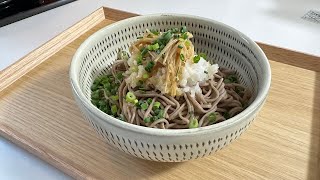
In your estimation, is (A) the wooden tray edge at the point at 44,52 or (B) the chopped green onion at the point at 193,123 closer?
(B) the chopped green onion at the point at 193,123

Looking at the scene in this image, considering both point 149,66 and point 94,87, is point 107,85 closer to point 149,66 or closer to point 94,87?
point 94,87

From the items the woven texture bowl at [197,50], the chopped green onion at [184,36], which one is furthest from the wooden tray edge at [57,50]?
the chopped green onion at [184,36]

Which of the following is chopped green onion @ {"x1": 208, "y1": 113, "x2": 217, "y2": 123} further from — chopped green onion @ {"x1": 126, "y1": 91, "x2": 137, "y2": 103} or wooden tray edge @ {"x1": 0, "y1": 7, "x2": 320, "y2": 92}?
wooden tray edge @ {"x1": 0, "y1": 7, "x2": 320, "y2": 92}

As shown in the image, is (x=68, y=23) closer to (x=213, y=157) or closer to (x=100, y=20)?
(x=100, y=20)

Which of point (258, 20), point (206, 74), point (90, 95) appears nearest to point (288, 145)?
point (206, 74)

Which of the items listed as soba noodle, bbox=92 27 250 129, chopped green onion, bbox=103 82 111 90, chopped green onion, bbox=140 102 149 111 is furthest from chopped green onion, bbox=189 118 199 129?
chopped green onion, bbox=103 82 111 90

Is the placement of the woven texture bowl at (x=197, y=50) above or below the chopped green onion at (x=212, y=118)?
above

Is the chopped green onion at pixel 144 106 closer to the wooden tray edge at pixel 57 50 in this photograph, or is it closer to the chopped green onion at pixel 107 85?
the chopped green onion at pixel 107 85
